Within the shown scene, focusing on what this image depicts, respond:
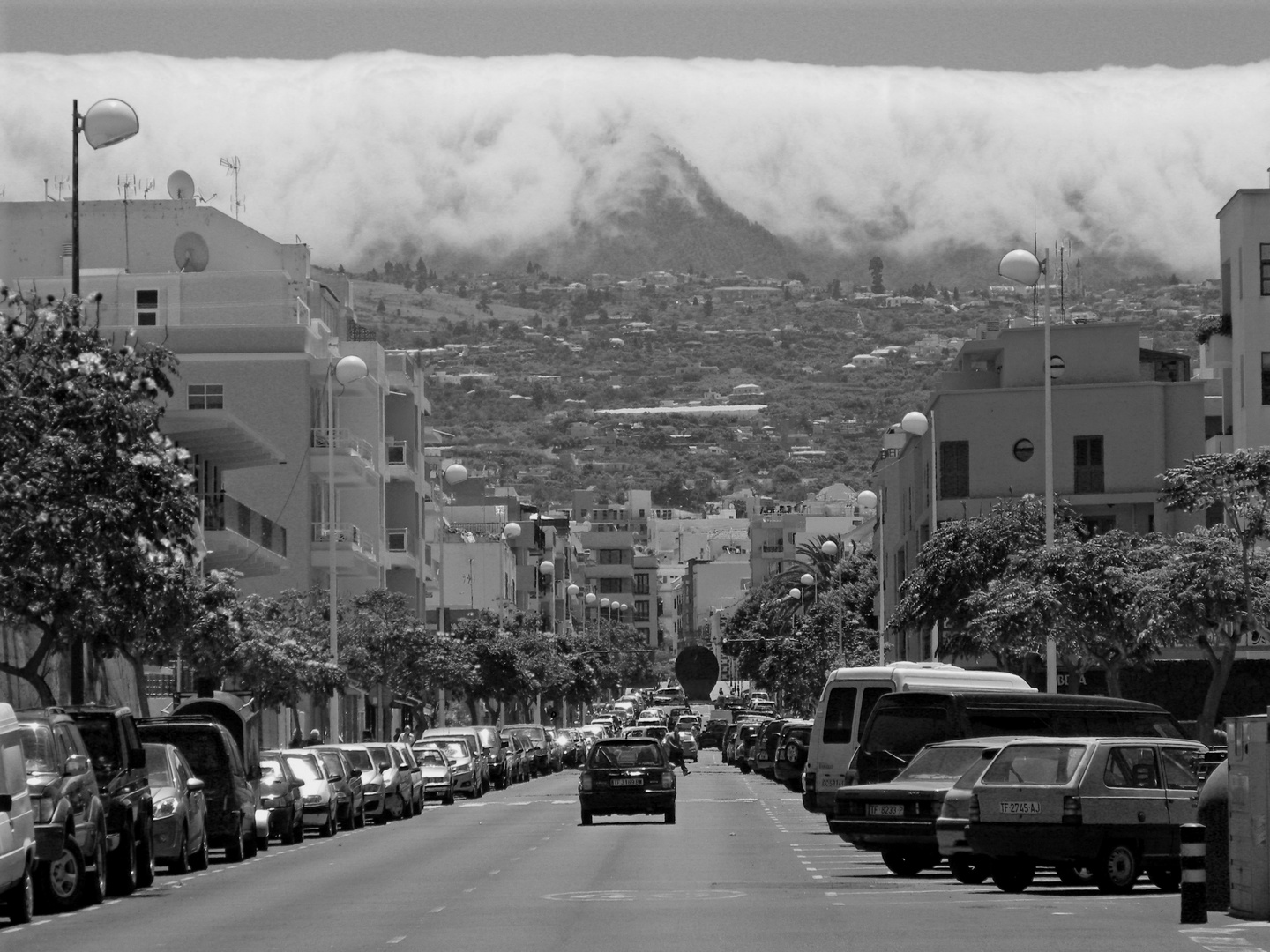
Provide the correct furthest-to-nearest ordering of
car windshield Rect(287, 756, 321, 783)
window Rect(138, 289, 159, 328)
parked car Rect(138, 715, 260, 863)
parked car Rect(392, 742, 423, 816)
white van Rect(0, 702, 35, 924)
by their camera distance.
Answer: window Rect(138, 289, 159, 328) < parked car Rect(392, 742, 423, 816) < car windshield Rect(287, 756, 321, 783) < parked car Rect(138, 715, 260, 863) < white van Rect(0, 702, 35, 924)

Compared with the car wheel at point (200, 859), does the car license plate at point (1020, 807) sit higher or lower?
higher

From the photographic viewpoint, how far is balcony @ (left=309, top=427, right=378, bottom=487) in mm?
78500

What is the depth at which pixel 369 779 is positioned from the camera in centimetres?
4694

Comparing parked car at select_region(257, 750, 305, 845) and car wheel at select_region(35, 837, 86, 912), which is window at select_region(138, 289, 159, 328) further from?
car wheel at select_region(35, 837, 86, 912)

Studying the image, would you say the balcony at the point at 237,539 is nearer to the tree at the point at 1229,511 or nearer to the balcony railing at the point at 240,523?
the balcony railing at the point at 240,523

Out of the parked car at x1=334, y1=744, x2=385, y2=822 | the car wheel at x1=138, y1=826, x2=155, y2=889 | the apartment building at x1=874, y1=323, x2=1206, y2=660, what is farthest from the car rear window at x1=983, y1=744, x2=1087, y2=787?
the apartment building at x1=874, y1=323, x2=1206, y2=660

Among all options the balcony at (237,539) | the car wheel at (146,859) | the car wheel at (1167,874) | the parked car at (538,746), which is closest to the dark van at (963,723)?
the car wheel at (1167,874)

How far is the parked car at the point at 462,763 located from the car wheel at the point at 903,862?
113 feet

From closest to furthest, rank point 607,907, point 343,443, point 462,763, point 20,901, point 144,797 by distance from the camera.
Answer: point 20,901 → point 607,907 → point 144,797 → point 462,763 → point 343,443

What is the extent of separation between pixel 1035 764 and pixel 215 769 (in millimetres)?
13206

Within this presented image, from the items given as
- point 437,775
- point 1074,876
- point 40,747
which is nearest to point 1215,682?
point 1074,876

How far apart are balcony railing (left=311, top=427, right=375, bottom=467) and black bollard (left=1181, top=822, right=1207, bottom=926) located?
57.4m

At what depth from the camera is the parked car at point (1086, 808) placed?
2420cm

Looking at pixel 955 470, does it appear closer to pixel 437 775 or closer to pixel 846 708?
pixel 437 775
